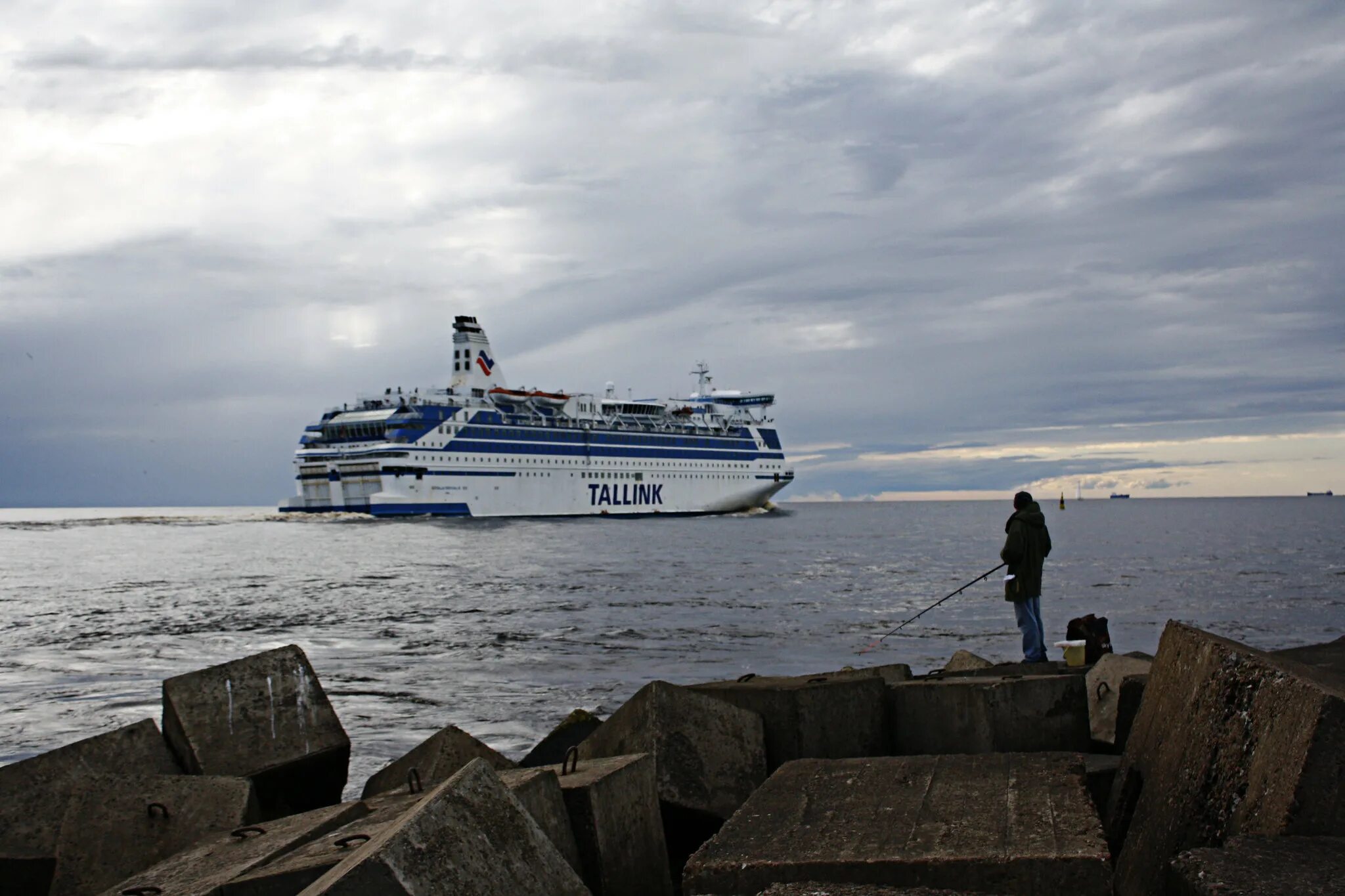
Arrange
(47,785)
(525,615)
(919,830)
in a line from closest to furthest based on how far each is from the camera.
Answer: (919,830) → (47,785) → (525,615)

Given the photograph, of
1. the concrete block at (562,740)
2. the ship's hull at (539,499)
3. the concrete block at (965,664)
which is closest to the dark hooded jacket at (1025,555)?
the concrete block at (965,664)

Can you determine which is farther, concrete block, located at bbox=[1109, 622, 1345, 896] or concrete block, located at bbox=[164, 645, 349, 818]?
concrete block, located at bbox=[164, 645, 349, 818]

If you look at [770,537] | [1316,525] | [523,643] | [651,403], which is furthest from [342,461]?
[1316,525]

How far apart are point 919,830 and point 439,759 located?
210 cm

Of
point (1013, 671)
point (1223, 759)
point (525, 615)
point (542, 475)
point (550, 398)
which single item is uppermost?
point (550, 398)

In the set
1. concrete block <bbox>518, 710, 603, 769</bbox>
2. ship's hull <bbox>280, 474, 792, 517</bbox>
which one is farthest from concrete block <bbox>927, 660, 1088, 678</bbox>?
ship's hull <bbox>280, 474, 792, 517</bbox>

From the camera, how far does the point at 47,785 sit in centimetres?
410

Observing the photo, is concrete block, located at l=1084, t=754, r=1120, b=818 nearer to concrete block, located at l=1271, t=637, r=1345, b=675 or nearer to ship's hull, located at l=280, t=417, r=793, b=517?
concrete block, located at l=1271, t=637, r=1345, b=675

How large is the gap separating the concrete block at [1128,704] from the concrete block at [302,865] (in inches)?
115

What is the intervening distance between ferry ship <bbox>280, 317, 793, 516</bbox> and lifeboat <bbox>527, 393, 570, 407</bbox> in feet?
0.23

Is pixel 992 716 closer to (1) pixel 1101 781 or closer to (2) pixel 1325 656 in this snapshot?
(1) pixel 1101 781

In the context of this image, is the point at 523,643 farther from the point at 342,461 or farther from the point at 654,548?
the point at 342,461

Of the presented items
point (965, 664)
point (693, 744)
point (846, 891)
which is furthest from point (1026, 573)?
point (846, 891)

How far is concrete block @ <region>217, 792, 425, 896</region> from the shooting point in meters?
2.71
